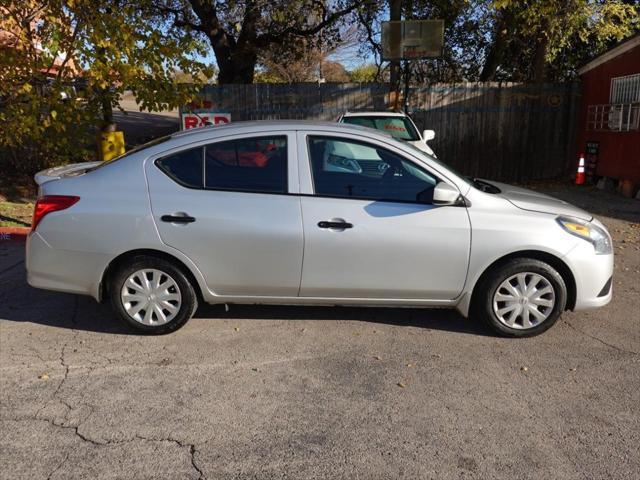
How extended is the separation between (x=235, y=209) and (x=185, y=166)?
20.8 inches

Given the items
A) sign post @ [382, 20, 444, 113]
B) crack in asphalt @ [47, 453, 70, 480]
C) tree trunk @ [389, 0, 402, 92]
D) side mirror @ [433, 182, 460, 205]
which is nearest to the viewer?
crack in asphalt @ [47, 453, 70, 480]

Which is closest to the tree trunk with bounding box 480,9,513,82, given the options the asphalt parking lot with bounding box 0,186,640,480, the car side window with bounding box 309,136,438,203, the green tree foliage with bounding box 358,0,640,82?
the green tree foliage with bounding box 358,0,640,82

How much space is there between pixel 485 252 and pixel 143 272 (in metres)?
2.61

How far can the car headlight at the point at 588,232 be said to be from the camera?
168 inches

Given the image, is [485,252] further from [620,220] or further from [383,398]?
[620,220]

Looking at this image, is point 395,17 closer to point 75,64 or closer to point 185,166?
point 75,64

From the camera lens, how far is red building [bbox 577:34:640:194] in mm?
10352

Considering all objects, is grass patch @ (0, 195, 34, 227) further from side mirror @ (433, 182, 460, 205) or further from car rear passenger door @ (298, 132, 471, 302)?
side mirror @ (433, 182, 460, 205)

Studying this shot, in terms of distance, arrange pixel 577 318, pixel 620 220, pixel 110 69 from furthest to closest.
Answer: pixel 620 220 < pixel 110 69 < pixel 577 318

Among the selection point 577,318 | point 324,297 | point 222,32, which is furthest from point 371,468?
point 222,32

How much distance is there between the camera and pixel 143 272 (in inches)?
169

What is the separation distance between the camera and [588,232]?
4.31 metres

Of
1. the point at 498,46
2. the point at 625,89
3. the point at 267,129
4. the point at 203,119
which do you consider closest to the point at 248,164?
the point at 267,129

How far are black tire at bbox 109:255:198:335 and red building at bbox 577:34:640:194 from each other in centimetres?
914
